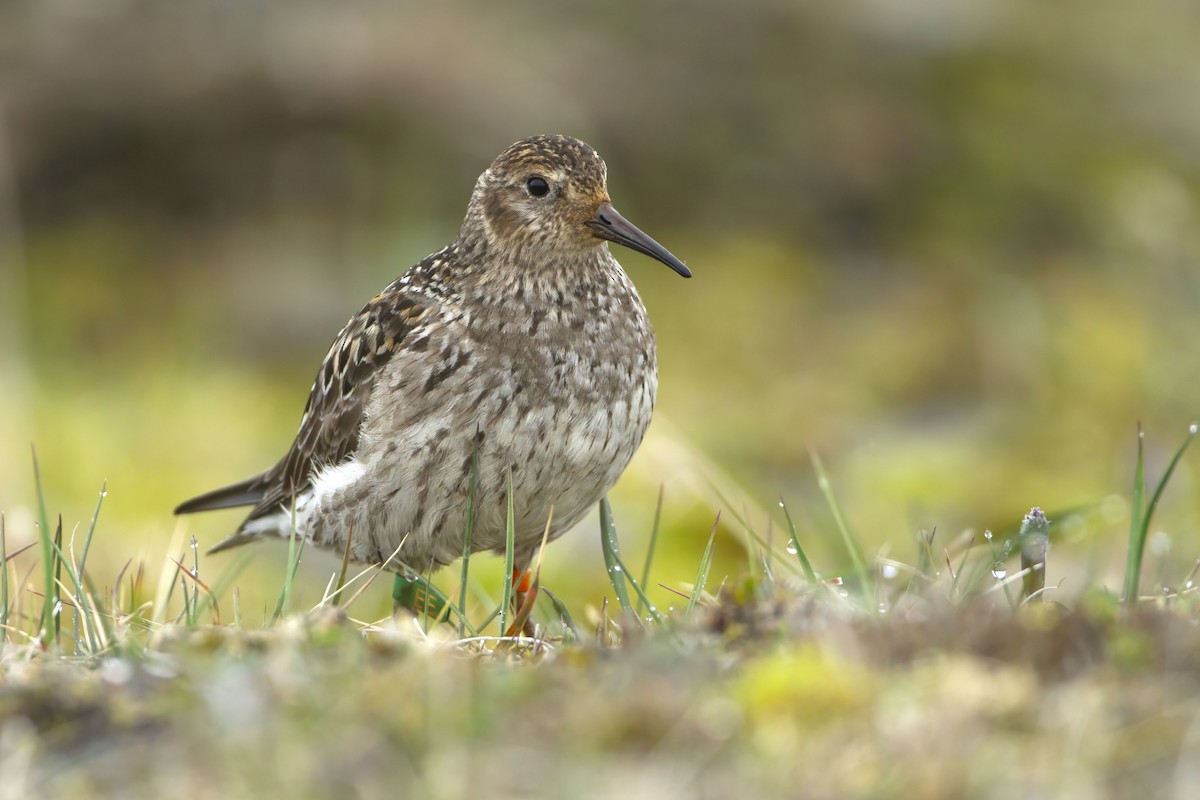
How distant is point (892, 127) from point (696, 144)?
1853mm

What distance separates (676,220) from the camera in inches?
504

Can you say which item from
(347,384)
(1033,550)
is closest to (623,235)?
(347,384)

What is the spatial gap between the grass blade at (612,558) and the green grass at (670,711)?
801mm

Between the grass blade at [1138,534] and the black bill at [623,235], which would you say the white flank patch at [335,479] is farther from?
the grass blade at [1138,534]

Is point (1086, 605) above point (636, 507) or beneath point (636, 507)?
above

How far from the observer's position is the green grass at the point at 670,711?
264 cm

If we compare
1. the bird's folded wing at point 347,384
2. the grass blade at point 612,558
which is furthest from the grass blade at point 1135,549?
the bird's folded wing at point 347,384

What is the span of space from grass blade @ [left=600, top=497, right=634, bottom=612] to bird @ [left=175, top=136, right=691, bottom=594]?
0.38m

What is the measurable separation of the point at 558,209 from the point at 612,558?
5.84 feet

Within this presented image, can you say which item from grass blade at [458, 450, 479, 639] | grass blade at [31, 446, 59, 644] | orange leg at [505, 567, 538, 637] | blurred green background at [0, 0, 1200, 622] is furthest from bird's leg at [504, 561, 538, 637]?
blurred green background at [0, 0, 1200, 622]

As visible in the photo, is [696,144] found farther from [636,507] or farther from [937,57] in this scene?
[636,507]

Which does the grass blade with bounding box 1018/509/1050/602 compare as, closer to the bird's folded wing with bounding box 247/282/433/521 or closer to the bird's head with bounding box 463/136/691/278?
the bird's head with bounding box 463/136/691/278

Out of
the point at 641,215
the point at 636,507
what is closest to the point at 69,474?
the point at 636,507

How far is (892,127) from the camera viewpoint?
1350cm
